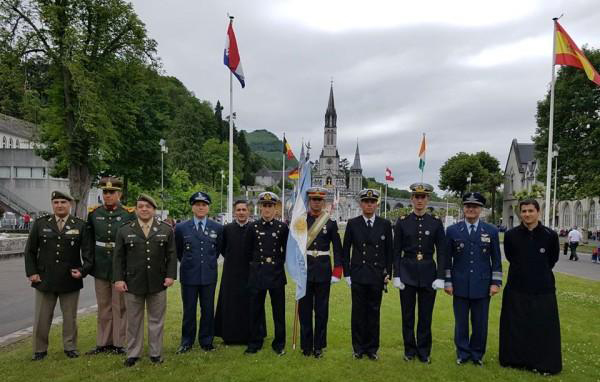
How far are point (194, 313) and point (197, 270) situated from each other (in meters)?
0.68

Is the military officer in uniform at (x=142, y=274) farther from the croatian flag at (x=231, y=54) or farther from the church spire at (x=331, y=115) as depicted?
the church spire at (x=331, y=115)

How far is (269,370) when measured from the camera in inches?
250

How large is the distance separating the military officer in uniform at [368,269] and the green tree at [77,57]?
78.5 feet

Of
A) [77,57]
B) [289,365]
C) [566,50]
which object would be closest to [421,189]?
[289,365]

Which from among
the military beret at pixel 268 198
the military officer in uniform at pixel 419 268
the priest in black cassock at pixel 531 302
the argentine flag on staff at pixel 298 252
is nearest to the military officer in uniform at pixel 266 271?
the military beret at pixel 268 198

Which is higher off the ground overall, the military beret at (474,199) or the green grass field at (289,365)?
the military beret at (474,199)

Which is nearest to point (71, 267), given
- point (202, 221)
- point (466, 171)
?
point (202, 221)

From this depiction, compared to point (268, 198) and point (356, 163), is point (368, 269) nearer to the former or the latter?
point (268, 198)

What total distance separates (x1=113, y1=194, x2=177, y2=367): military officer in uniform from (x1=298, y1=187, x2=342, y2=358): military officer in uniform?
80.0 inches

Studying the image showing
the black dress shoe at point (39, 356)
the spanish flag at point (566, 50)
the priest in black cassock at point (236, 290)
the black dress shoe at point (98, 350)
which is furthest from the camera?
the spanish flag at point (566, 50)

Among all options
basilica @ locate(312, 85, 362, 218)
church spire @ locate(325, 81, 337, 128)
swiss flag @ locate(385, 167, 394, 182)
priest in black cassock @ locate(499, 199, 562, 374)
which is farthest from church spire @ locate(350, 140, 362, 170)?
priest in black cassock @ locate(499, 199, 562, 374)

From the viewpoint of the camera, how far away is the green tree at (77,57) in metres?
27.6

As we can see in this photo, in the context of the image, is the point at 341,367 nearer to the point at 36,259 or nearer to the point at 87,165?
the point at 36,259

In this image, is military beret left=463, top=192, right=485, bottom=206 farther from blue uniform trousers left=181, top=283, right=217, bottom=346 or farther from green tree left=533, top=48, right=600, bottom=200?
green tree left=533, top=48, right=600, bottom=200
